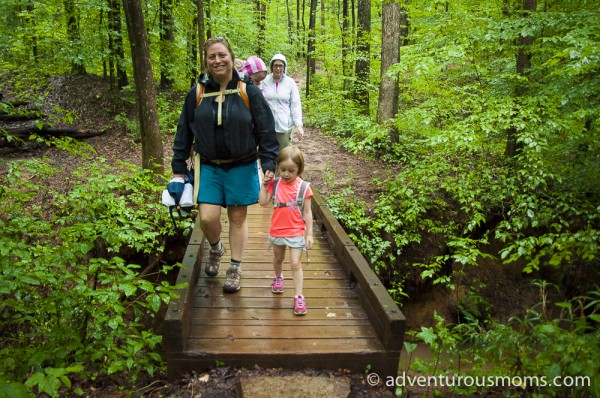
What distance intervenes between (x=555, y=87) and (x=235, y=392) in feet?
22.8

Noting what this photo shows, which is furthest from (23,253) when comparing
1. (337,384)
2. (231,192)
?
(337,384)

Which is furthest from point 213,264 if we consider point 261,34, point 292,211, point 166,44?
point 261,34

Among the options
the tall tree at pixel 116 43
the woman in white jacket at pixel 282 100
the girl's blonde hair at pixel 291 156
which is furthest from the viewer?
the tall tree at pixel 116 43

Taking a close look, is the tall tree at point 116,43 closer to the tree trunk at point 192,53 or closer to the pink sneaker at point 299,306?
the tree trunk at point 192,53

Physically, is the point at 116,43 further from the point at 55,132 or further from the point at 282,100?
the point at 282,100

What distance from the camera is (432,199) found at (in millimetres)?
8266

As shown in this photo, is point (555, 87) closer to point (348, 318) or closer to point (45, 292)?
point (348, 318)

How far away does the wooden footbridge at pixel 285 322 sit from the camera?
361 cm

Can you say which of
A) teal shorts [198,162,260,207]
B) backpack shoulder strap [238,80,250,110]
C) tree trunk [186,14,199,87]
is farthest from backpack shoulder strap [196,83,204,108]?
tree trunk [186,14,199,87]

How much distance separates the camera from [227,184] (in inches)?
163

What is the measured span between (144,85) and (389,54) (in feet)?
20.5

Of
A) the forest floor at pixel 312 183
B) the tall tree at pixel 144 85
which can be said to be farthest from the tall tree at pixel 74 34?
the tall tree at pixel 144 85

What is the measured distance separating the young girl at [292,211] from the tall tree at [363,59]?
36.5 feet

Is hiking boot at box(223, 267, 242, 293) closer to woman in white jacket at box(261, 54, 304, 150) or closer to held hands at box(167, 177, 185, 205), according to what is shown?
held hands at box(167, 177, 185, 205)
